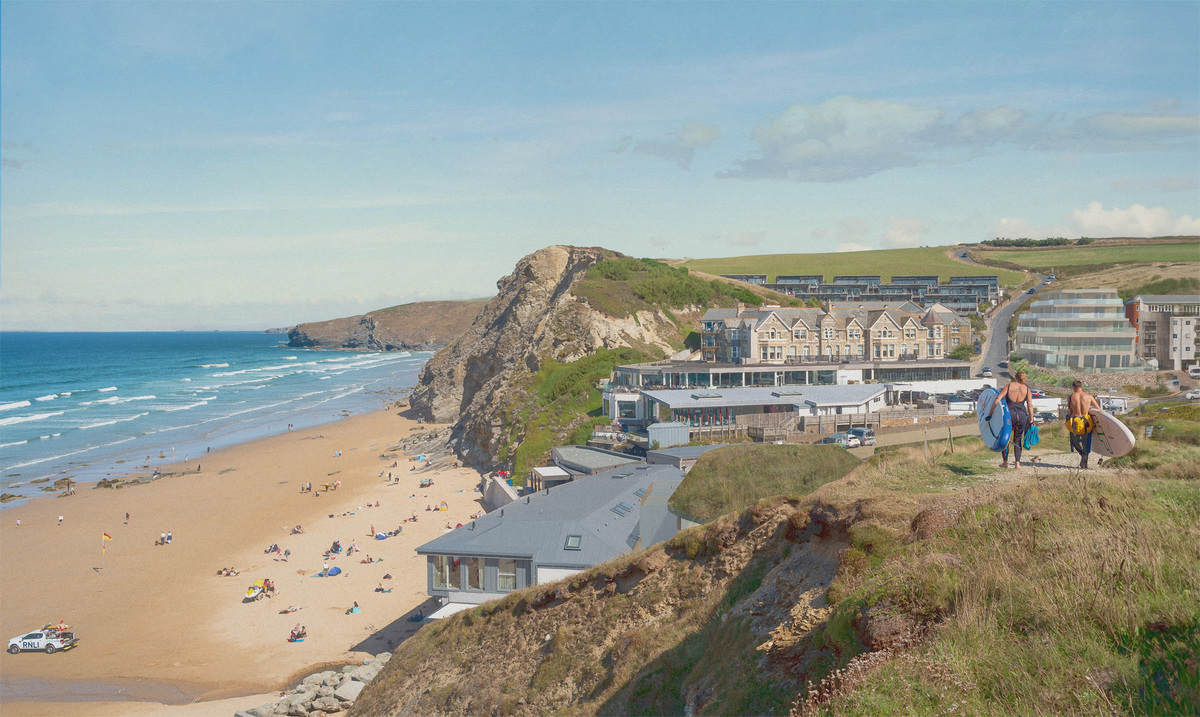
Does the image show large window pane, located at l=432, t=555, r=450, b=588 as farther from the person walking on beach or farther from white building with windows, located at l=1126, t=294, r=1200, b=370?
white building with windows, located at l=1126, t=294, r=1200, b=370

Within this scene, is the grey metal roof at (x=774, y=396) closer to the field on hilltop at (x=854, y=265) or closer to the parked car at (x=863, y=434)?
the parked car at (x=863, y=434)

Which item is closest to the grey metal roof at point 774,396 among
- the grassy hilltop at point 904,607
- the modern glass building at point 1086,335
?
the modern glass building at point 1086,335

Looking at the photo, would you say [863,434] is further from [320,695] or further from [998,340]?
[998,340]

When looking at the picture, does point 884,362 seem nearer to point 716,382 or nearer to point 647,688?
point 716,382

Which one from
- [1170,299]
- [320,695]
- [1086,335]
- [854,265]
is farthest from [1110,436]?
[854,265]

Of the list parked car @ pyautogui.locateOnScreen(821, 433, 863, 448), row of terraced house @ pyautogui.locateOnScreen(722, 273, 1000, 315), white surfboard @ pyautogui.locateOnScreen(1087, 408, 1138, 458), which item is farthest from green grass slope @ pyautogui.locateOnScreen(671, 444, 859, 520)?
row of terraced house @ pyautogui.locateOnScreen(722, 273, 1000, 315)

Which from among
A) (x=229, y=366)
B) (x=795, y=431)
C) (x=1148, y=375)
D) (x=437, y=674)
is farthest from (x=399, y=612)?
(x=229, y=366)
